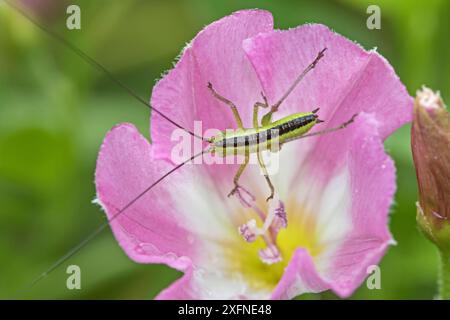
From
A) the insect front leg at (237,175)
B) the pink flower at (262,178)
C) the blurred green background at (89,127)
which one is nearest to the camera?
the pink flower at (262,178)

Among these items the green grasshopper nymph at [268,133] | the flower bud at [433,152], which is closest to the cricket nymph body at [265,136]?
the green grasshopper nymph at [268,133]

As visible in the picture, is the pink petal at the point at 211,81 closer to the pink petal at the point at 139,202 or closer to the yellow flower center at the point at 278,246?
the pink petal at the point at 139,202

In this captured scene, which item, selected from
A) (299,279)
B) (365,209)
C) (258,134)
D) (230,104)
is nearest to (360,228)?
(365,209)

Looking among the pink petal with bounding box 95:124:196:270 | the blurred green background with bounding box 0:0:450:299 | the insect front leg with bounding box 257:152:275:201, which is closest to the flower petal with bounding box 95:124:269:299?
the pink petal with bounding box 95:124:196:270

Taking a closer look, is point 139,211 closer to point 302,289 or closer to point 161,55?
point 302,289

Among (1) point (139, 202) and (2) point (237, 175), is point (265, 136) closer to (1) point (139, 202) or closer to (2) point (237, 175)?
(2) point (237, 175)
